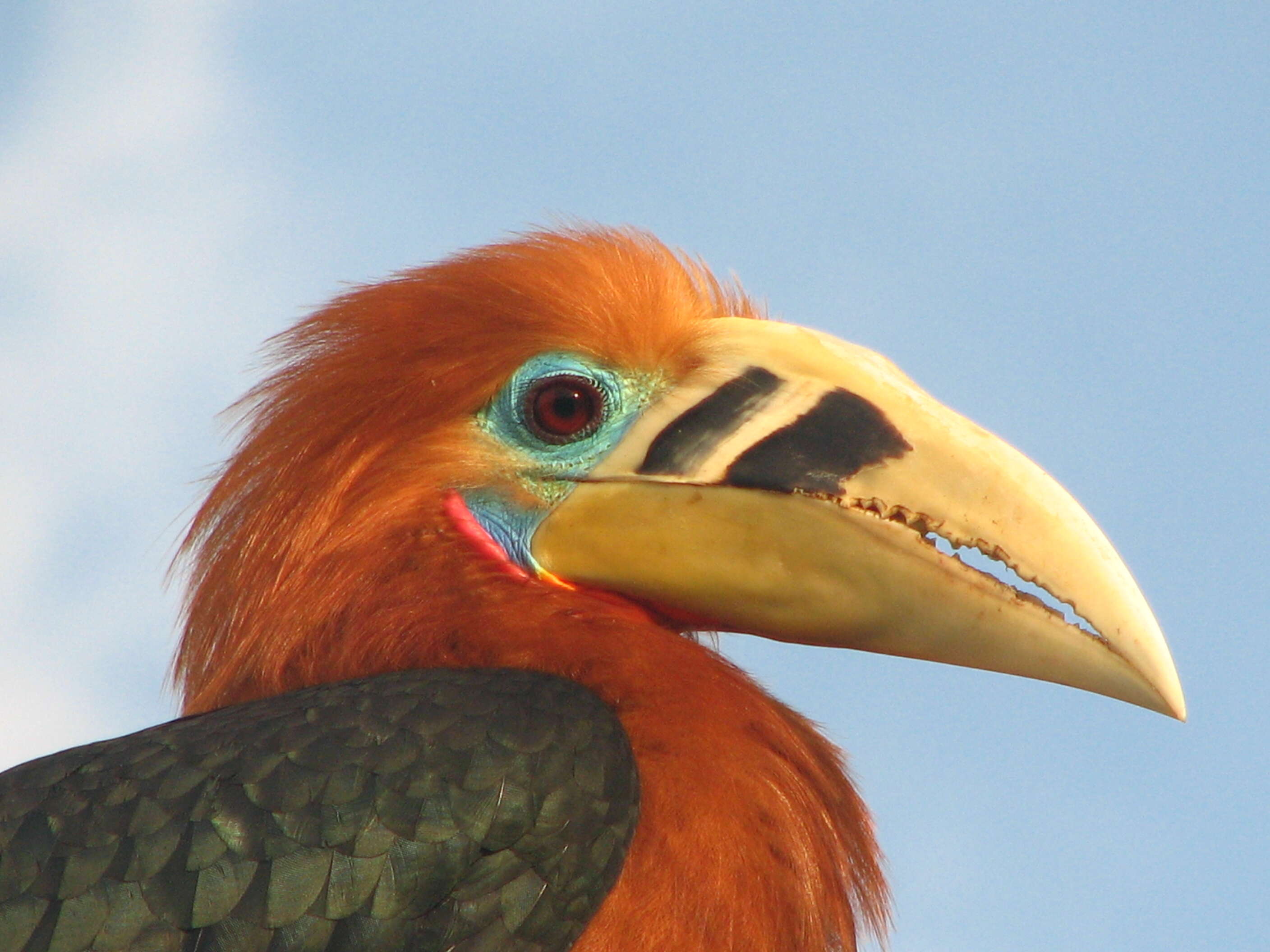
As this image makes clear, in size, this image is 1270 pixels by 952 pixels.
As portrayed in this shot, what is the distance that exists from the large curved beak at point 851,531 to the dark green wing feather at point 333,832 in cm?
84

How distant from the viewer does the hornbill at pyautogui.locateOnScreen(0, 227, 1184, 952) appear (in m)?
5.10

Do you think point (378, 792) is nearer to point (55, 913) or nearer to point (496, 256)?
point (55, 913)

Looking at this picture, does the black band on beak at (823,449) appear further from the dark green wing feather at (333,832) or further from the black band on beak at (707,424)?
the dark green wing feather at (333,832)

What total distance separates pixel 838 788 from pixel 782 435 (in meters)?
1.09

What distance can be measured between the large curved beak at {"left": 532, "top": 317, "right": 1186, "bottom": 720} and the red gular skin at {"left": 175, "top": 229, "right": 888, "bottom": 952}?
217mm

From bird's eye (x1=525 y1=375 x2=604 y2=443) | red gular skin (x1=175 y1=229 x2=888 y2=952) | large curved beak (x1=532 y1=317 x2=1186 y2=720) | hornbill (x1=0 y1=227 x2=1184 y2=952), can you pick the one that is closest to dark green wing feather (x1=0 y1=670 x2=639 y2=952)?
hornbill (x1=0 y1=227 x2=1184 y2=952)

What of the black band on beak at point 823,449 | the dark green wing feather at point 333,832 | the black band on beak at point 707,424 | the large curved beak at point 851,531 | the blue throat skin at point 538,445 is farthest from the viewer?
the blue throat skin at point 538,445

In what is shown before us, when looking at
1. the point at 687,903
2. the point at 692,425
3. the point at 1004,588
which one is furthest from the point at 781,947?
the point at 692,425

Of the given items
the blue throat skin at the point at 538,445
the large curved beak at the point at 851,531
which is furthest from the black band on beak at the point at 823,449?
the blue throat skin at the point at 538,445

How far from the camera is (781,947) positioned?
542cm

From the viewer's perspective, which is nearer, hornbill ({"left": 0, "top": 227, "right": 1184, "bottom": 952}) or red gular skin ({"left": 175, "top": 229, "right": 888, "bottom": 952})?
hornbill ({"left": 0, "top": 227, "right": 1184, "bottom": 952})

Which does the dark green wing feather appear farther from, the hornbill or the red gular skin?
the red gular skin

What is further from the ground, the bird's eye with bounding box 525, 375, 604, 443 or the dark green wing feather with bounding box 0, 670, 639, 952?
the bird's eye with bounding box 525, 375, 604, 443

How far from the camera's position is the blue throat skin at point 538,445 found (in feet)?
20.7
